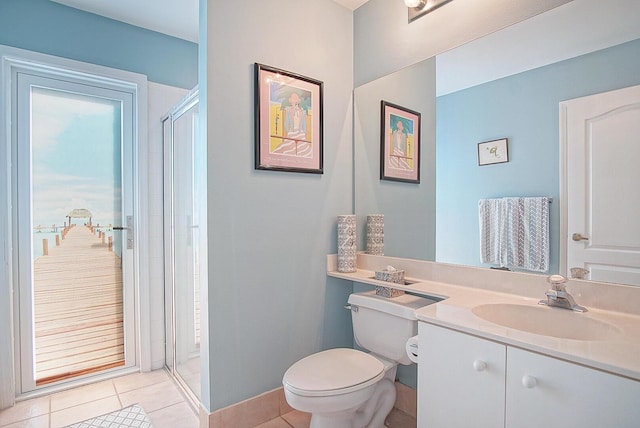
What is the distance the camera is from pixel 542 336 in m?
1.01

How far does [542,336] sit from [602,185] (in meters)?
0.65

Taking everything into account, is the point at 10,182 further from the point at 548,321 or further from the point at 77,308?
the point at 548,321

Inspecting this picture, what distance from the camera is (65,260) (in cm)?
226

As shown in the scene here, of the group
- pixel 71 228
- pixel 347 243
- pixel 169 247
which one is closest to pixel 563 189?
pixel 347 243

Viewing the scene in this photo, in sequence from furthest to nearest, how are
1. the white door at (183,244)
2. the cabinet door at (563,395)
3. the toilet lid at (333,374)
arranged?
the white door at (183,244)
the toilet lid at (333,374)
the cabinet door at (563,395)

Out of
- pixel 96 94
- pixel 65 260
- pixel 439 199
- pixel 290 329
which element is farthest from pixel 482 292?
pixel 96 94

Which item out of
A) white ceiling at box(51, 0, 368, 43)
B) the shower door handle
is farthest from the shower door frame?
white ceiling at box(51, 0, 368, 43)

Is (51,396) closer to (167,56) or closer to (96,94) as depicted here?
(96,94)

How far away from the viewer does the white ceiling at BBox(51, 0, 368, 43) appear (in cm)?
212

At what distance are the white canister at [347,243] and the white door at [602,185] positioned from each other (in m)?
1.05

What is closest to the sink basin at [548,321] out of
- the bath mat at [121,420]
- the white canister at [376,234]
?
the white canister at [376,234]

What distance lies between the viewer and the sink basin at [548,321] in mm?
1153

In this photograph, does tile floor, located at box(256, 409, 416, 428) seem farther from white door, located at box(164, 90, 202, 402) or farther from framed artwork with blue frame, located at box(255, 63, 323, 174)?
framed artwork with blue frame, located at box(255, 63, 323, 174)

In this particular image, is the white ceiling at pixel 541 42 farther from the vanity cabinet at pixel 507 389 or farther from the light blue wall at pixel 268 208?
the vanity cabinet at pixel 507 389
